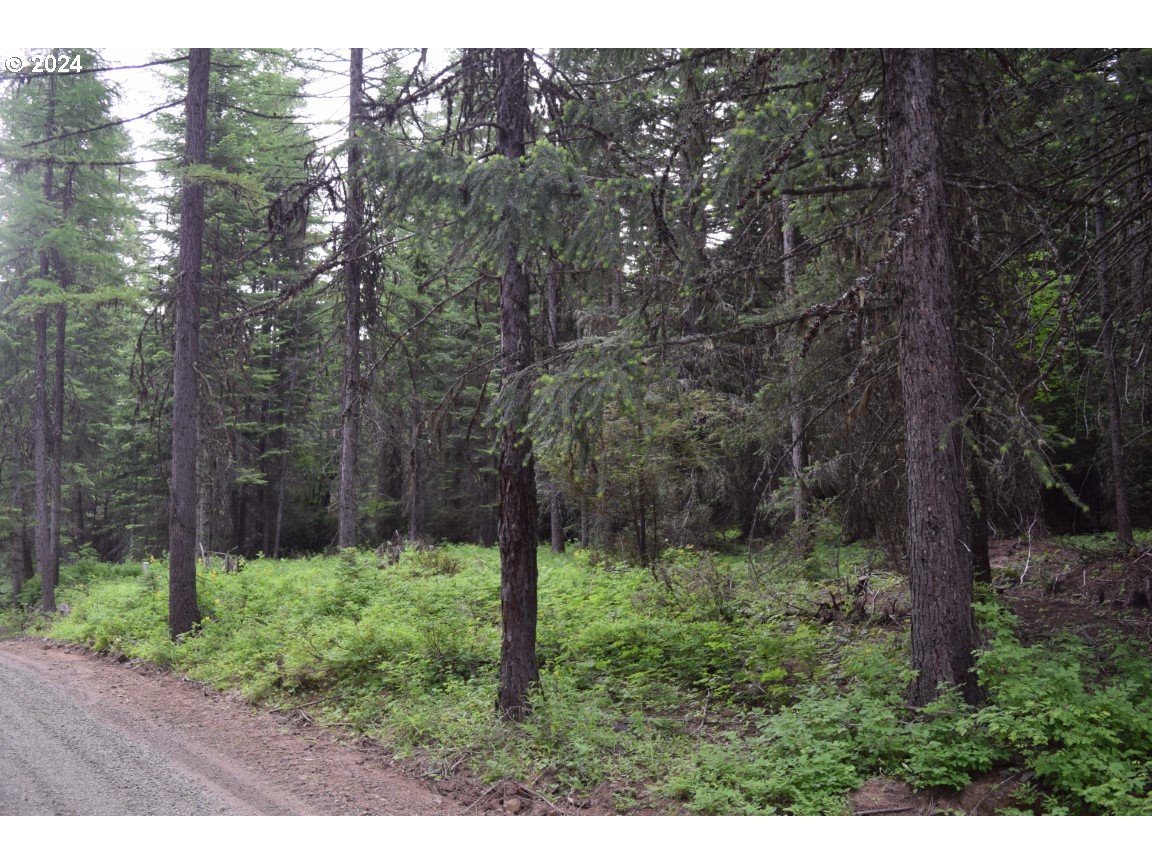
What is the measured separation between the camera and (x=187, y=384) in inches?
456

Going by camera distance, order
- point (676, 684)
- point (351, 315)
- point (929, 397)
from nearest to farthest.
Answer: point (929, 397)
point (676, 684)
point (351, 315)

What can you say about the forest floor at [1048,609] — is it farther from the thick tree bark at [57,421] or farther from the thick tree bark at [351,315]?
the thick tree bark at [57,421]

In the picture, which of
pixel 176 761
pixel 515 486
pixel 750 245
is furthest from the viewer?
pixel 750 245

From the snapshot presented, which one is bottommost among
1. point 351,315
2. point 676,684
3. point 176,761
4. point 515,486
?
point 176,761

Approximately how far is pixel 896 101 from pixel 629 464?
7454mm

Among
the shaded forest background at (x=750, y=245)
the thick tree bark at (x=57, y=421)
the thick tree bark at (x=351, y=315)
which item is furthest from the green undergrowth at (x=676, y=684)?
the thick tree bark at (x=57, y=421)

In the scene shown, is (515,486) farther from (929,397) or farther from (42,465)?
(42,465)

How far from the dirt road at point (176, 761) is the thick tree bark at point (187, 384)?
225cm

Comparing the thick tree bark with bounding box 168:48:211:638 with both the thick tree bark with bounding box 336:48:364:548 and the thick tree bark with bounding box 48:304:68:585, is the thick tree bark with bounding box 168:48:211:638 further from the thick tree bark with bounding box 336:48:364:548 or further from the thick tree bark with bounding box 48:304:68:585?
the thick tree bark with bounding box 48:304:68:585

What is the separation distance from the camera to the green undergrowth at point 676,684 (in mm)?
5043

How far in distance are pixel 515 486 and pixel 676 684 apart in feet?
8.40

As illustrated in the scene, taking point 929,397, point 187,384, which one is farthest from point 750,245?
point 187,384

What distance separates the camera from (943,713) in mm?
5480

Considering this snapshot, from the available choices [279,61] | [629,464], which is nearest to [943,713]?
Answer: [629,464]
